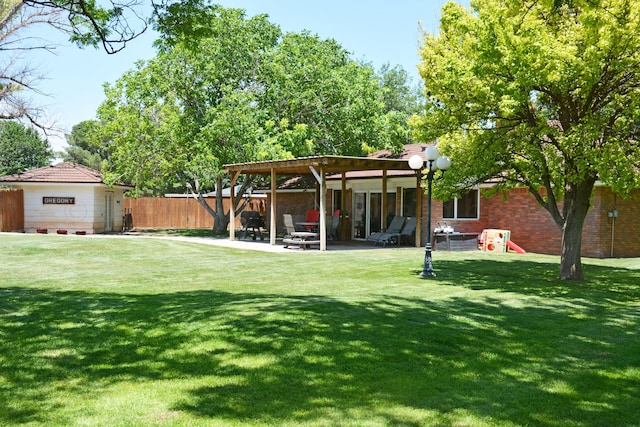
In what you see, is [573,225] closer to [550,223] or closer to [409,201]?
[550,223]

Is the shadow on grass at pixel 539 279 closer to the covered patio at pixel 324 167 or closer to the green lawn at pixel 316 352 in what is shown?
the green lawn at pixel 316 352

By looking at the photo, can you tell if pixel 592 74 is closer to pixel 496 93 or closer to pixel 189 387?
pixel 496 93

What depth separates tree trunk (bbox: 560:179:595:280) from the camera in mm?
12734

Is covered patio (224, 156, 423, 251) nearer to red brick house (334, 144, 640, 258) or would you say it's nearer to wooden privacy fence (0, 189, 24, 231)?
red brick house (334, 144, 640, 258)

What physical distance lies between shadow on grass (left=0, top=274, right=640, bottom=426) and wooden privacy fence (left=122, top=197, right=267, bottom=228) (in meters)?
28.8

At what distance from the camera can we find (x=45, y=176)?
30562 millimetres

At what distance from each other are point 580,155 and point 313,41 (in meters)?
19.5

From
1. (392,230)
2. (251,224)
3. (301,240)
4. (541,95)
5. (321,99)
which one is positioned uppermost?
(321,99)

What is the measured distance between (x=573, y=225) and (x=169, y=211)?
2946 centimetres

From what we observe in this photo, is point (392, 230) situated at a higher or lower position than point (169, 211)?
lower

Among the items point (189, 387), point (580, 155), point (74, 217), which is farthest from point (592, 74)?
point (74, 217)

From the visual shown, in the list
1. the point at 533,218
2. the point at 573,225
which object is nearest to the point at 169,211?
the point at 533,218

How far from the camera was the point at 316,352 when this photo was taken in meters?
6.10

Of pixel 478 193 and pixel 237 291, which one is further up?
pixel 478 193
